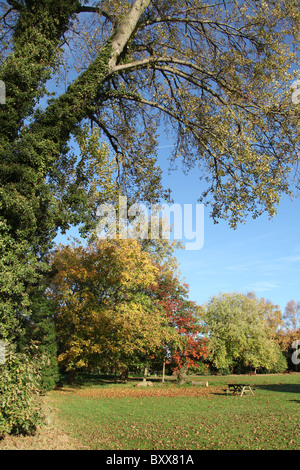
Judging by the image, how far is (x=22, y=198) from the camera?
21.5 ft

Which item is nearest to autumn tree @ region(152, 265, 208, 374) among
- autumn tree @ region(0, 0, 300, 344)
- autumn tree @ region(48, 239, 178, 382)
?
autumn tree @ region(48, 239, 178, 382)

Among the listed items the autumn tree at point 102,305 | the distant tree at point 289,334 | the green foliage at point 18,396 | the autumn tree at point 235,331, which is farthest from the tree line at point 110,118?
the distant tree at point 289,334

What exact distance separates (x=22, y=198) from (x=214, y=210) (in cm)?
589

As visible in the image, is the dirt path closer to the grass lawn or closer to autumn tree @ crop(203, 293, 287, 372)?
the grass lawn

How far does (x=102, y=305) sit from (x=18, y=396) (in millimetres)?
12410

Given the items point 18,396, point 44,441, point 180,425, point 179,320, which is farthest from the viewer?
point 179,320

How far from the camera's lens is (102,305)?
18453 mm

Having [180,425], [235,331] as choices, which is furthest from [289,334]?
[180,425]

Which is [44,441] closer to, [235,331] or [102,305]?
[102,305]

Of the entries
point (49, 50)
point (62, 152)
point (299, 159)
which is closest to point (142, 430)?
point (62, 152)

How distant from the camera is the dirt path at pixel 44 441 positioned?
600cm

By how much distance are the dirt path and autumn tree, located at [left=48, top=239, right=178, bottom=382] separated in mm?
9596
